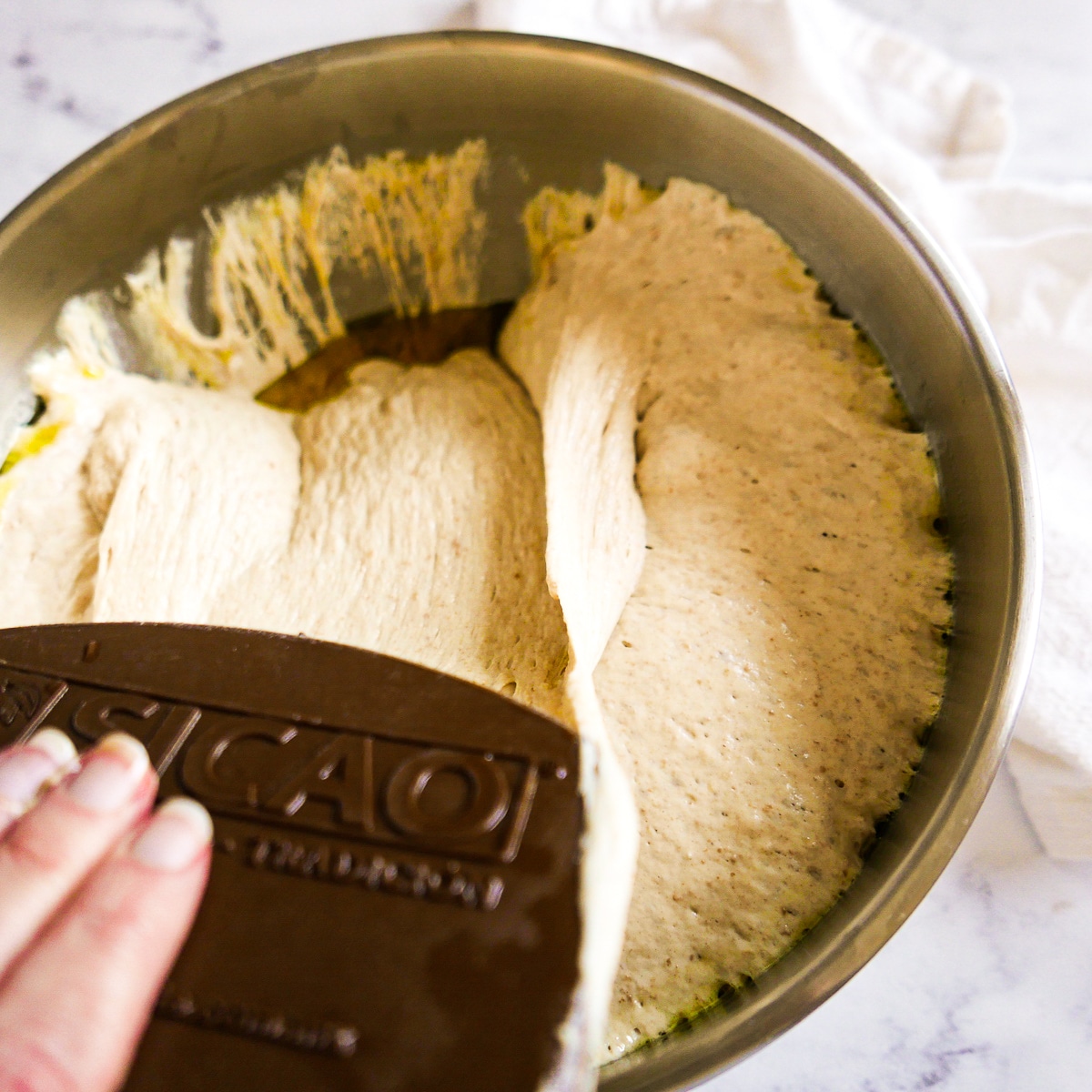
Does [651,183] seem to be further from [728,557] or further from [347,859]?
[347,859]

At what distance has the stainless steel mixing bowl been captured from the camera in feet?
2.60

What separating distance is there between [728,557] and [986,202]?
691mm

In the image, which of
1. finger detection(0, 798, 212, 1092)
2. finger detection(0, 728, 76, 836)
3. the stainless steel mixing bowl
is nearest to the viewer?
finger detection(0, 798, 212, 1092)

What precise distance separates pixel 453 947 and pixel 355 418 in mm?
695

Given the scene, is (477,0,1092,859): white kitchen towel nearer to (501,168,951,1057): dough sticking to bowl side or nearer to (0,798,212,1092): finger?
(501,168,951,1057): dough sticking to bowl side

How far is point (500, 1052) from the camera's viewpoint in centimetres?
54

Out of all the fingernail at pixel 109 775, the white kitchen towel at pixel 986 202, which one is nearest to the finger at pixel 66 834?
the fingernail at pixel 109 775

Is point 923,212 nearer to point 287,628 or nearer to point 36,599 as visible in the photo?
point 287,628

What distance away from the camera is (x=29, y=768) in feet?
2.10

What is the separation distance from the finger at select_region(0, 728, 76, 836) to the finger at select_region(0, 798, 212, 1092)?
8 cm

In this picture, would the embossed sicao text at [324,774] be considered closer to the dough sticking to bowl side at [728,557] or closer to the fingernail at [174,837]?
the fingernail at [174,837]

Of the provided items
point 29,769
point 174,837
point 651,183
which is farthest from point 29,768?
point 651,183

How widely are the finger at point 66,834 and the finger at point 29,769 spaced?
11 millimetres

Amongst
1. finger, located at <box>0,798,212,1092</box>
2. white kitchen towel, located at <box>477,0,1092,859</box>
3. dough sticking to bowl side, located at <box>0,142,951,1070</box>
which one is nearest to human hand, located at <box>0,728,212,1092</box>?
finger, located at <box>0,798,212,1092</box>
